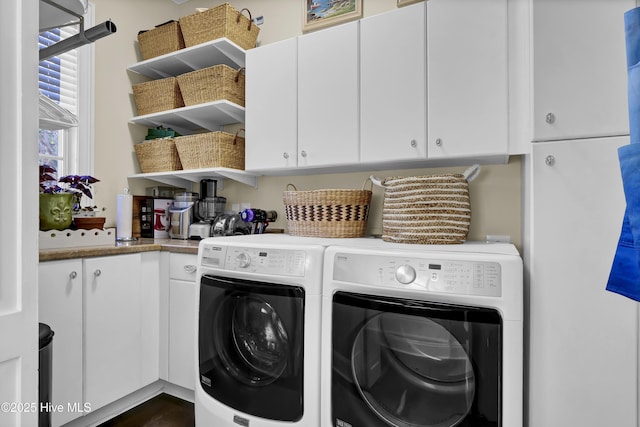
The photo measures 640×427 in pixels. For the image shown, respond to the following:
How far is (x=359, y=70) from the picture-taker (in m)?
1.87

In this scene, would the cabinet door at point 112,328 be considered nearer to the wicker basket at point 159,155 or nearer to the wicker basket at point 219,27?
the wicker basket at point 159,155

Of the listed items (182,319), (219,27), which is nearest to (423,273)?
(182,319)

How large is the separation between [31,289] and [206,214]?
1846 mm

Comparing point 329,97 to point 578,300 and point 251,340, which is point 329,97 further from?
point 578,300

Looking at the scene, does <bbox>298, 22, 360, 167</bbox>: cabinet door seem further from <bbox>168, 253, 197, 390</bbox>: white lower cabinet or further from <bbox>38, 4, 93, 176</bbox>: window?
<bbox>38, 4, 93, 176</bbox>: window

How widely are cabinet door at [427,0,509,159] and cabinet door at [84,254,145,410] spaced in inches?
68.6

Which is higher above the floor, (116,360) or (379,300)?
(379,300)

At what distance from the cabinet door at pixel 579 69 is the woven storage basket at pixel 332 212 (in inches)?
34.2

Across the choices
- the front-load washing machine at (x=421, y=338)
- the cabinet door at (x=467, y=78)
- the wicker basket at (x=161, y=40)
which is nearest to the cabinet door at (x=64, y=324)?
the front-load washing machine at (x=421, y=338)

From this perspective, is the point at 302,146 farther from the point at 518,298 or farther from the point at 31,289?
the point at 31,289

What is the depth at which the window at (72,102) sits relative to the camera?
228 centimetres

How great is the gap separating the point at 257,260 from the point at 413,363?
0.73m

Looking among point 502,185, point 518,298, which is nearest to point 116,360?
point 518,298

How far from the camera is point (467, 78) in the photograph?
1612 mm
